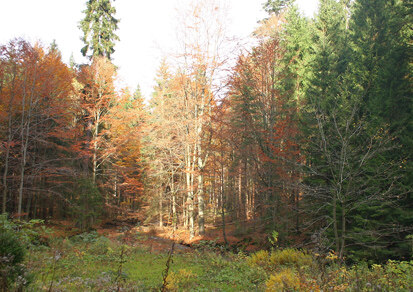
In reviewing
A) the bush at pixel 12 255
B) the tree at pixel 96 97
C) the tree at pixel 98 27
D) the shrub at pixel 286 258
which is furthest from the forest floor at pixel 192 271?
the tree at pixel 98 27

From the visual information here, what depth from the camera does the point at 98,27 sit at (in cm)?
2077

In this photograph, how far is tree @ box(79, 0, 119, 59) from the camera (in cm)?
2078

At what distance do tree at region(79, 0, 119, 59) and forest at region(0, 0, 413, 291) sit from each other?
10 cm

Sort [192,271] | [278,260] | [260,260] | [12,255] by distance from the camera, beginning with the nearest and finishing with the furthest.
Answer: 1. [12,255]
2. [192,271]
3. [278,260]
4. [260,260]

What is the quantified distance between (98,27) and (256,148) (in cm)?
1600

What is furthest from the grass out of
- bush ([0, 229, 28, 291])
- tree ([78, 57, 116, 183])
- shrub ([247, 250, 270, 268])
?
tree ([78, 57, 116, 183])

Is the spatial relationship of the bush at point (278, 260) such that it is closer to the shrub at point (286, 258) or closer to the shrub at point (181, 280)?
the shrub at point (286, 258)

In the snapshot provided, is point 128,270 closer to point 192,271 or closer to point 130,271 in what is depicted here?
point 130,271

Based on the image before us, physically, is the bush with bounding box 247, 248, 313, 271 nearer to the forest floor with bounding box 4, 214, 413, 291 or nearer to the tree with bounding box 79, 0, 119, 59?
the forest floor with bounding box 4, 214, 413, 291

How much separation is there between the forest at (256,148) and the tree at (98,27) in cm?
10

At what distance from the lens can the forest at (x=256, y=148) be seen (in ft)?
24.7

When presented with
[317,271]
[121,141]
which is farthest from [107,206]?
[317,271]

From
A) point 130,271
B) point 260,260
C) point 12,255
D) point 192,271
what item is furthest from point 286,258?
point 12,255

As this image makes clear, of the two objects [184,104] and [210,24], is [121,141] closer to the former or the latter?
[184,104]
